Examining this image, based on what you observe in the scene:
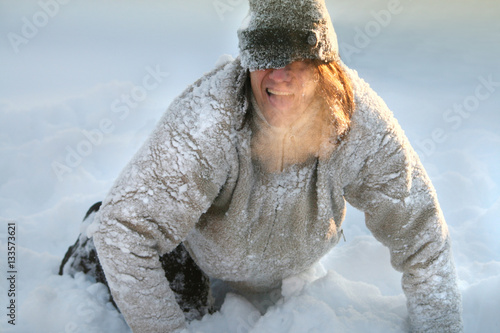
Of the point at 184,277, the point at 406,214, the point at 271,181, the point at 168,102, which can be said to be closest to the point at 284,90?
the point at 271,181

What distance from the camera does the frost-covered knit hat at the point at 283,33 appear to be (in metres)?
0.86

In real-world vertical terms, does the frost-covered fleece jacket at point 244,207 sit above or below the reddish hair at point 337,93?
below

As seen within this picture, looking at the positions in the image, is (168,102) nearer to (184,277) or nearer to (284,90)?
(184,277)

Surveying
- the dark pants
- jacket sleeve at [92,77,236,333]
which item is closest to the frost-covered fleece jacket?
jacket sleeve at [92,77,236,333]

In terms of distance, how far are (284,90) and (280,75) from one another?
0.10ft

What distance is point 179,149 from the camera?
0.96 m

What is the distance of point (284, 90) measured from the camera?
2.96ft

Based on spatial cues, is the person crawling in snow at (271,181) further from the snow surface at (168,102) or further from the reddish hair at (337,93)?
the snow surface at (168,102)

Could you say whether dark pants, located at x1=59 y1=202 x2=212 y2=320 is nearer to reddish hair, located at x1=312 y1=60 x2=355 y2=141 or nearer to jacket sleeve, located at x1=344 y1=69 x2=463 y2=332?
jacket sleeve, located at x1=344 y1=69 x2=463 y2=332

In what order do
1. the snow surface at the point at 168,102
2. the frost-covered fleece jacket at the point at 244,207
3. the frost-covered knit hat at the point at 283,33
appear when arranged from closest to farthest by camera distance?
the frost-covered knit hat at the point at 283,33
the frost-covered fleece jacket at the point at 244,207
the snow surface at the point at 168,102

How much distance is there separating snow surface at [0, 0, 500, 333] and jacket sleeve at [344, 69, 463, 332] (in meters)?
0.13

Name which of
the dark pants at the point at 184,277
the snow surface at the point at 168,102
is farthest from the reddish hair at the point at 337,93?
the dark pants at the point at 184,277

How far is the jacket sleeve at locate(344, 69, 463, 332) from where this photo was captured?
106 cm

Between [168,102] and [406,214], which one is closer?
[406,214]
